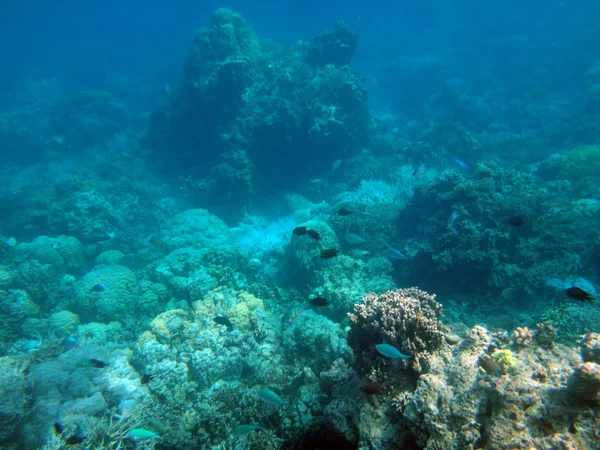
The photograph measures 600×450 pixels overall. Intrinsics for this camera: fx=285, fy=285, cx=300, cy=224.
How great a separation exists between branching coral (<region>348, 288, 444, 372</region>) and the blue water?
0.11ft

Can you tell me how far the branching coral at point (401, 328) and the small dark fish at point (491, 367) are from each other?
0.53 m

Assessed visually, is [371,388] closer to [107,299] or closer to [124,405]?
[124,405]

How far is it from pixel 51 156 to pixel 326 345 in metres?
28.1

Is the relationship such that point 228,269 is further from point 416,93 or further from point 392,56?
point 392,56

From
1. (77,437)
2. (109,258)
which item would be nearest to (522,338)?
(77,437)

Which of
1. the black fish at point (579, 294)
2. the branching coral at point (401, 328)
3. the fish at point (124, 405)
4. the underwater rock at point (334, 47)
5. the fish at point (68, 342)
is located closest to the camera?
the branching coral at point (401, 328)

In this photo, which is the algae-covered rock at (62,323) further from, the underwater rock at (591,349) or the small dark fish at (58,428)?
the underwater rock at (591,349)

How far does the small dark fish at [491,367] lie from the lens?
3.09 metres

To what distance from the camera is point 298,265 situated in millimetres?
8672

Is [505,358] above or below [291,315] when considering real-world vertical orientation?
below

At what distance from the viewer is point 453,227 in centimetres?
841

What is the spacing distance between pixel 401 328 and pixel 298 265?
5.24 meters

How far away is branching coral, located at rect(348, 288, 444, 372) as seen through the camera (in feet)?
11.5

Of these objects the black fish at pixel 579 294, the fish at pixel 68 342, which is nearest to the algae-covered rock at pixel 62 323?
the fish at pixel 68 342
